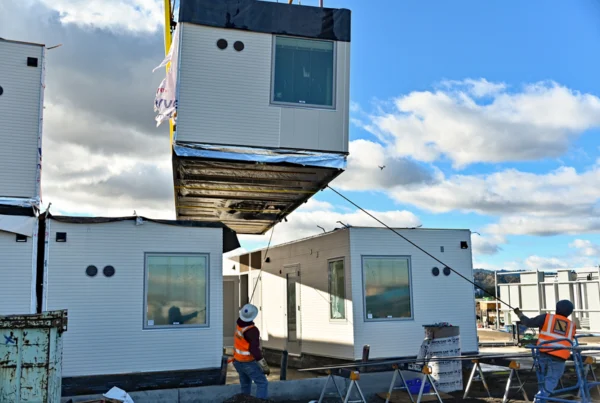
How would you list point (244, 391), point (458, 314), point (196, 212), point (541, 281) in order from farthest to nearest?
point (541, 281)
point (196, 212)
point (458, 314)
point (244, 391)

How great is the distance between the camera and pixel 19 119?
1080 cm

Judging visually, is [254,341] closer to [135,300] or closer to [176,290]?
[176,290]


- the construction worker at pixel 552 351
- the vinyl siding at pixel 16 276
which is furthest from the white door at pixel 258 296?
the construction worker at pixel 552 351

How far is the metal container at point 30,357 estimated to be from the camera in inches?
287

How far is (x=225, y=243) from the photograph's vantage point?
11.7m

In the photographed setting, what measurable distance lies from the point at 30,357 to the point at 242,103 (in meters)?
5.78

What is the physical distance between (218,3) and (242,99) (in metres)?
1.80

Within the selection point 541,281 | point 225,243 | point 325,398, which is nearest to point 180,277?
point 225,243

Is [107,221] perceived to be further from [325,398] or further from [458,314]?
[458,314]

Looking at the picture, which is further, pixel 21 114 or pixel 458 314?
pixel 458 314

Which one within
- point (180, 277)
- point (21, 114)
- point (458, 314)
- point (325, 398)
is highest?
point (21, 114)

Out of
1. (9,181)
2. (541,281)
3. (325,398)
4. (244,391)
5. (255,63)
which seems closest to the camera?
(244,391)

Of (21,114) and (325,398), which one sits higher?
(21,114)

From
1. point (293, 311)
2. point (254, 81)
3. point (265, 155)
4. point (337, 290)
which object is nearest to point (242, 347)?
point (265, 155)
